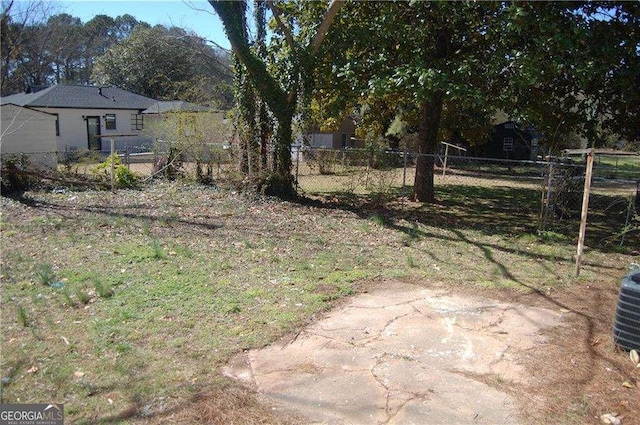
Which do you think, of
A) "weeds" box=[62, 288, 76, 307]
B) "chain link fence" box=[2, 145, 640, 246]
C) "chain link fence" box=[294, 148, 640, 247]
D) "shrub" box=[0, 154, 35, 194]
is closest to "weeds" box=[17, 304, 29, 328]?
"weeds" box=[62, 288, 76, 307]

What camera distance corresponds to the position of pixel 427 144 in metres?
12.5

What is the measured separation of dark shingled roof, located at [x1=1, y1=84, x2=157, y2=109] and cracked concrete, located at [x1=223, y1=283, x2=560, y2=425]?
2892 cm

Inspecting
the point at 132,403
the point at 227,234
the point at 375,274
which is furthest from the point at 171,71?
the point at 132,403

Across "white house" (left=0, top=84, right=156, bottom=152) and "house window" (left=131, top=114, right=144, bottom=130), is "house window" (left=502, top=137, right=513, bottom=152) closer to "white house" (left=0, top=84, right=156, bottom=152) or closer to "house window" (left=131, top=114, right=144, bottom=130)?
"white house" (left=0, top=84, right=156, bottom=152)

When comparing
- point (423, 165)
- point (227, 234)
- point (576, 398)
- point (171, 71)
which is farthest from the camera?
point (171, 71)

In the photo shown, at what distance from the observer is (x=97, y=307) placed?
16.4 feet

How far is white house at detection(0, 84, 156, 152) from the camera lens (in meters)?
28.9

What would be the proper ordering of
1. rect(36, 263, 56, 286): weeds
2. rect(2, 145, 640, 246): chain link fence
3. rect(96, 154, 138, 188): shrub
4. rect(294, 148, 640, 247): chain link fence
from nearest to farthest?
rect(36, 263, 56, 286): weeds → rect(294, 148, 640, 247): chain link fence → rect(2, 145, 640, 246): chain link fence → rect(96, 154, 138, 188): shrub

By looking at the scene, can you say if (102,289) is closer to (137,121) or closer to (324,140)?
(137,121)

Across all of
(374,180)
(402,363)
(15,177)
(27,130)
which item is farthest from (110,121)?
(402,363)

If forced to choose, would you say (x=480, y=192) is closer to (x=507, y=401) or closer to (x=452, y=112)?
(x=452, y=112)

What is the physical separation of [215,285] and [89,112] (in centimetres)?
2868

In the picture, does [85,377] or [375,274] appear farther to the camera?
[375,274]

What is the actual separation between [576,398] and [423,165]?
9.40 metres
